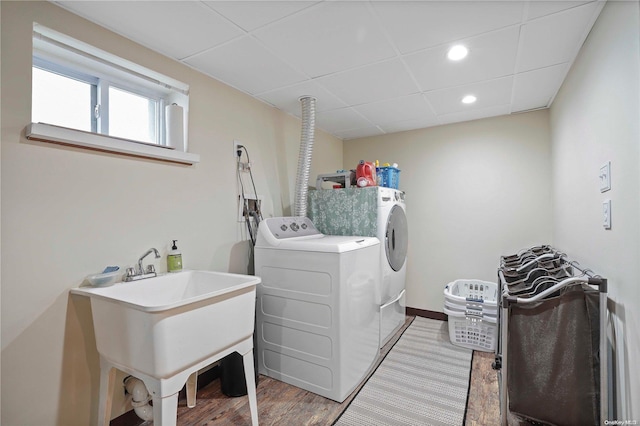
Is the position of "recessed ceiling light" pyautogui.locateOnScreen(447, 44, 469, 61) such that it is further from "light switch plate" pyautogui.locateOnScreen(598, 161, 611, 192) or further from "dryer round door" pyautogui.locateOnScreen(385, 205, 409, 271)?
"dryer round door" pyautogui.locateOnScreen(385, 205, 409, 271)

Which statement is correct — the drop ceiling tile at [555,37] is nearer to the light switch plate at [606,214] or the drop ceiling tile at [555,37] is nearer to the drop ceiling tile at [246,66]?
the light switch plate at [606,214]

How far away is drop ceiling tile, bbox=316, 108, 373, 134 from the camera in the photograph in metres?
2.97

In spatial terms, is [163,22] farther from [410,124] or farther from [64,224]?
[410,124]

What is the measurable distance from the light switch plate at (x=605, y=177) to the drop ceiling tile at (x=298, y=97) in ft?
5.98

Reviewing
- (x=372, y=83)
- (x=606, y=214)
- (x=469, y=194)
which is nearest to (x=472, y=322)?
(x=469, y=194)

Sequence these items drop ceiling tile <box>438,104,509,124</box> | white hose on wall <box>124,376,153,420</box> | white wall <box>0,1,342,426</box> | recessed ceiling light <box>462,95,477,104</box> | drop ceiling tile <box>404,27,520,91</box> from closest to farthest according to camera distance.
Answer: white wall <box>0,1,342,426</box>, white hose on wall <box>124,376,153,420</box>, drop ceiling tile <box>404,27,520,91</box>, recessed ceiling light <box>462,95,477,104</box>, drop ceiling tile <box>438,104,509,124</box>

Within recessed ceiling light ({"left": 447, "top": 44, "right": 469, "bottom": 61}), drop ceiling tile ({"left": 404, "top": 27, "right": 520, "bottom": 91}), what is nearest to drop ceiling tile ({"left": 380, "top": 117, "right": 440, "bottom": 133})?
drop ceiling tile ({"left": 404, "top": 27, "right": 520, "bottom": 91})

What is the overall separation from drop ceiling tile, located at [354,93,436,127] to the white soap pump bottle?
1987 mm

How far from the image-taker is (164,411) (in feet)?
4.03

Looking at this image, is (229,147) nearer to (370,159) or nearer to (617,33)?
(370,159)

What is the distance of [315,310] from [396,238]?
127 centimetres

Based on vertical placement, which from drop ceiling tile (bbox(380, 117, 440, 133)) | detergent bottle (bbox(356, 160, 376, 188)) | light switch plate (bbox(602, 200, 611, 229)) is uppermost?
drop ceiling tile (bbox(380, 117, 440, 133))

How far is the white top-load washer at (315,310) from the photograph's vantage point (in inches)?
77.2

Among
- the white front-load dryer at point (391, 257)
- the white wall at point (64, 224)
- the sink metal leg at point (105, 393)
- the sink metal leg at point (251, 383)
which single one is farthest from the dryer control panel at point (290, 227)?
the sink metal leg at point (105, 393)
